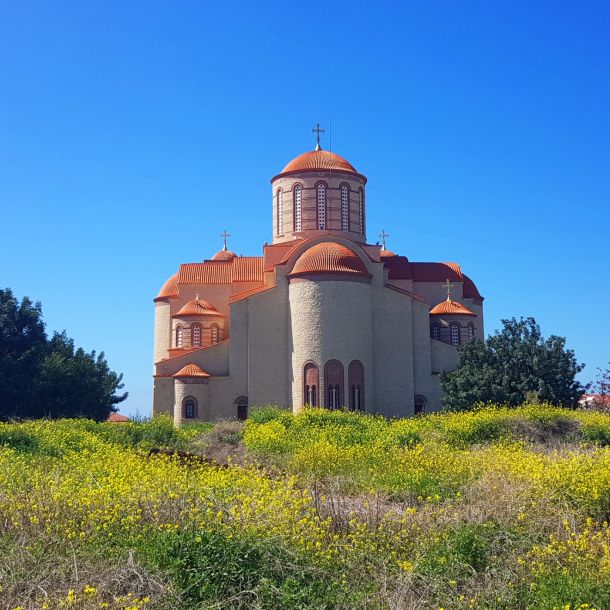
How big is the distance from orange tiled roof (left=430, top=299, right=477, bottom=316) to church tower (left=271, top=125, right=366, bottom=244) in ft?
14.0

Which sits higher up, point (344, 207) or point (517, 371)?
point (344, 207)

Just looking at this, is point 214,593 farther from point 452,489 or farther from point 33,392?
point 33,392

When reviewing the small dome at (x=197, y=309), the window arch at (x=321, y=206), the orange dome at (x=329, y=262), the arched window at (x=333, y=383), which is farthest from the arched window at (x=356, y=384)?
the small dome at (x=197, y=309)

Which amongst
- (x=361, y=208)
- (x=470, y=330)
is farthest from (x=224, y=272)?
(x=470, y=330)

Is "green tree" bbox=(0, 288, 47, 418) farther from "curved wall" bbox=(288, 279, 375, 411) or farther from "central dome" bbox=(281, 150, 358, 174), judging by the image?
"central dome" bbox=(281, 150, 358, 174)

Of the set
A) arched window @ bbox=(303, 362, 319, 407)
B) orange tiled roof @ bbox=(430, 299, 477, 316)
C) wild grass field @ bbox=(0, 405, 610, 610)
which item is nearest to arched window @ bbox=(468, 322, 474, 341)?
orange tiled roof @ bbox=(430, 299, 477, 316)

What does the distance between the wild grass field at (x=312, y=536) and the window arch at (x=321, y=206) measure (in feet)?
65.8

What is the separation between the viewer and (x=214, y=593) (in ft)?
21.9

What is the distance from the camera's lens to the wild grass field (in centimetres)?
666

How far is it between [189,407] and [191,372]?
1333 millimetres

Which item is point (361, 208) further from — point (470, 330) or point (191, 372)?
point (191, 372)

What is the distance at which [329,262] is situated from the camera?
2786 centimetres

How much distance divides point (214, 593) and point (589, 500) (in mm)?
4933

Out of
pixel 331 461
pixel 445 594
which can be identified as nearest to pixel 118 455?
pixel 331 461
